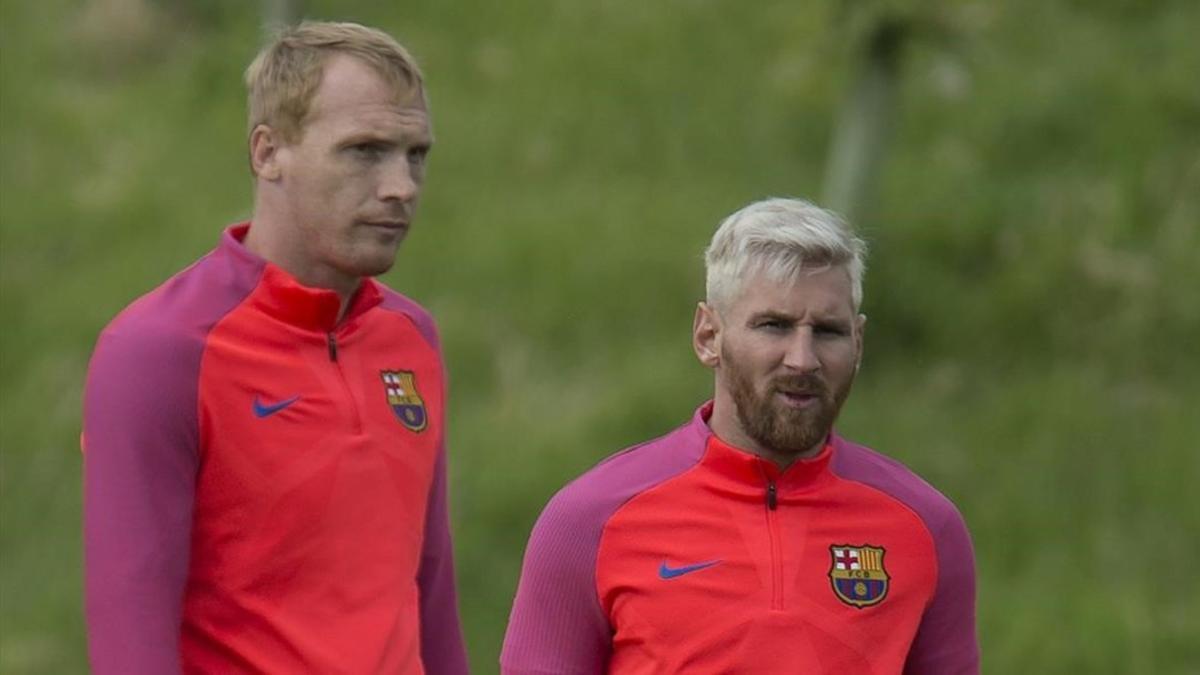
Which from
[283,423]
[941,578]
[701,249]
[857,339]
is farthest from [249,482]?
[701,249]

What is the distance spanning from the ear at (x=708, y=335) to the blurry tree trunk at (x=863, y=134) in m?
9.58

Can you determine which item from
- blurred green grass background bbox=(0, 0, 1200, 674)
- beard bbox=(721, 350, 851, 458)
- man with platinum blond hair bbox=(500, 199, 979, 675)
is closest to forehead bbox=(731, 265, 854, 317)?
man with platinum blond hair bbox=(500, 199, 979, 675)

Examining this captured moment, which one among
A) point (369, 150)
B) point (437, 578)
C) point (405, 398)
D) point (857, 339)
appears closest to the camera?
point (857, 339)

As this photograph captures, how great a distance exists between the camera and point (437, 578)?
5.86 metres

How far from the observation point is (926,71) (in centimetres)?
1684

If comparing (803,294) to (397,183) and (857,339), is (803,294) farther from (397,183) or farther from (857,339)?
(397,183)

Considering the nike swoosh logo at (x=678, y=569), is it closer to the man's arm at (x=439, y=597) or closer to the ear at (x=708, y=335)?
the ear at (x=708, y=335)

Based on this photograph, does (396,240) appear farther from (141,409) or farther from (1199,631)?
(1199,631)

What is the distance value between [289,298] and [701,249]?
1041 centimetres

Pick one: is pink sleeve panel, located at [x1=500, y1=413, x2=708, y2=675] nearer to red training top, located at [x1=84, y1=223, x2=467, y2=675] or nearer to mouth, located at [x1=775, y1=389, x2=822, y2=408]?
mouth, located at [x1=775, y1=389, x2=822, y2=408]

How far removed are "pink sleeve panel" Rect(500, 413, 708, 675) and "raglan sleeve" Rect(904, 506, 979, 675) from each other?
504 mm

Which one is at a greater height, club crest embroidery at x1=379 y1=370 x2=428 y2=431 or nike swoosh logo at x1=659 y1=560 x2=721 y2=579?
club crest embroidery at x1=379 y1=370 x2=428 y2=431

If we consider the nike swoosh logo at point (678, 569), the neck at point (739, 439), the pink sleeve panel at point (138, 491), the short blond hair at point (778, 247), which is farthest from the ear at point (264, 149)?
the nike swoosh logo at point (678, 569)

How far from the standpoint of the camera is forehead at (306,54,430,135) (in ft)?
17.8
